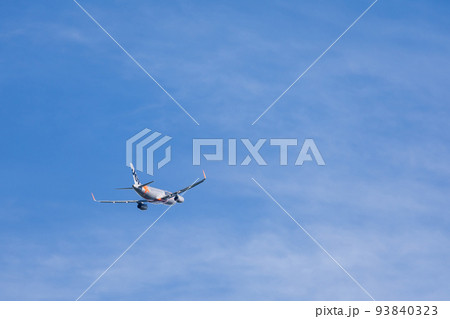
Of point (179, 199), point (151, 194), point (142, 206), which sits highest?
point (179, 199)

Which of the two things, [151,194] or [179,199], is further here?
[179,199]

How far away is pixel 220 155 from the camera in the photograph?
165250mm

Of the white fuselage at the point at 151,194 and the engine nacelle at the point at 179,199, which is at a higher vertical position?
the engine nacelle at the point at 179,199

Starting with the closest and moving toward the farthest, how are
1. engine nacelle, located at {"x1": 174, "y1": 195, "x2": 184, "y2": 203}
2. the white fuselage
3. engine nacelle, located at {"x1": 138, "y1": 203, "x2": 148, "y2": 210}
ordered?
the white fuselage, engine nacelle, located at {"x1": 138, "y1": 203, "x2": 148, "y2": 210}, engine nacelle, located at {"x1": 174, "y1": 195, "x2": 184, "y2": 203}

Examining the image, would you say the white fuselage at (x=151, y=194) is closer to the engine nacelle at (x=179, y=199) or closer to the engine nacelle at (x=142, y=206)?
the engine nacelle at (x=179, y=199)

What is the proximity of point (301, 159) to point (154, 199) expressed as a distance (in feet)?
91.1

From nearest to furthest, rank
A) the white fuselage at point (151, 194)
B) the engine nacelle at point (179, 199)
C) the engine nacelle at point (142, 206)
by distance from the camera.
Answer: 1. the white fuselage at point (151, 194)
2. the engine nacelle at point (142, 206)
3. the engine nacelle at point (179, 199)

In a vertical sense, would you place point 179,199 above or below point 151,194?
above

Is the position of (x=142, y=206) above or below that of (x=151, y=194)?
below

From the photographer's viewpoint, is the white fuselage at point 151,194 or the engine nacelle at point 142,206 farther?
the engine nacelle at point 142,206

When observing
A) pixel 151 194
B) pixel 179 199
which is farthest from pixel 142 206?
pixel 179 199

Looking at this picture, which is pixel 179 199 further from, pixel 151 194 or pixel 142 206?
pixel 151 194

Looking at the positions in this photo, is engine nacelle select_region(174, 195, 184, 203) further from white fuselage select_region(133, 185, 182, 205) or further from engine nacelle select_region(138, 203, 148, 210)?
engine nacelle select_region(138, 203, 148, 210)
